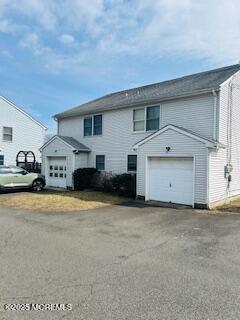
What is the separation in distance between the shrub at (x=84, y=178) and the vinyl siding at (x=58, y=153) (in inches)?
23.6

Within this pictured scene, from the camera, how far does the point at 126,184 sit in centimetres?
1786

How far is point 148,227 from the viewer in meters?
10.3

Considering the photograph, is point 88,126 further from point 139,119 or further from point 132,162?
point 132,162

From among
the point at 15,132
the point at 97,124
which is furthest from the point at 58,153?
the point at 15,132

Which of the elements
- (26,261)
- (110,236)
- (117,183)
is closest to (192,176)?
(117,183)

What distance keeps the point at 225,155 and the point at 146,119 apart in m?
5.05

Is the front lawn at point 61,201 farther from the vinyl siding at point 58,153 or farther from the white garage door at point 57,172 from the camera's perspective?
the white garage door at point 57,172

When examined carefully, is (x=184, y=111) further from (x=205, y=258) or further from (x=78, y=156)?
(x=205, y=258)

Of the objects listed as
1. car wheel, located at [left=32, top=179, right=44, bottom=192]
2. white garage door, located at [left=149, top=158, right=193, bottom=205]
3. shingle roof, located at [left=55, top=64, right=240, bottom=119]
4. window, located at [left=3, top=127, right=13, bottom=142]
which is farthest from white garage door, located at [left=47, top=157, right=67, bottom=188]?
window, located at [left=3, top=127, right=13, bottom=142]

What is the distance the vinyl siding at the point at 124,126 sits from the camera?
15828mm

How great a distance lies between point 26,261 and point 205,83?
530 inches

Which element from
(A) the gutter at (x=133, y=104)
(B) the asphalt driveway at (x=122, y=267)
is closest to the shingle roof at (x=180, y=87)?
(A) the gutter at (x=133, y=104)

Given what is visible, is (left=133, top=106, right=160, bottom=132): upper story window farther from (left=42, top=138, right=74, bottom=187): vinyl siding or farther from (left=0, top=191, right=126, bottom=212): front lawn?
(left=42, top=138, right=74, bottom=187): vinyl siding

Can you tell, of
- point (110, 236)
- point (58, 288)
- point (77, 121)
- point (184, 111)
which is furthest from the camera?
point (77, 121)
